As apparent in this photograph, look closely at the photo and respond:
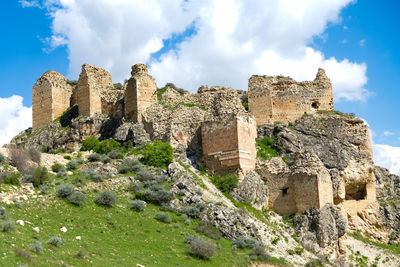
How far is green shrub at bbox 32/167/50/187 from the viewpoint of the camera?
84.9ft

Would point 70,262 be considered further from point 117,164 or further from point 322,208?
point 322,208

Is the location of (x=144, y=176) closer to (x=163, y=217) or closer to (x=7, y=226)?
(x=163, y=217)

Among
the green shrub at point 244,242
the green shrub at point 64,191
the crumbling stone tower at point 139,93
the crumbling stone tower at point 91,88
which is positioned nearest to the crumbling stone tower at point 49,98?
the crumbling stone tower at point 91,88

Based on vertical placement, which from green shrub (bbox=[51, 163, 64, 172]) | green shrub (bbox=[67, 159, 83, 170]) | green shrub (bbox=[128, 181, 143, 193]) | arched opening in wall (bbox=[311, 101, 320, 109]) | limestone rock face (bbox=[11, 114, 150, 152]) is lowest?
green shrub (bbox=[128, 181, 143, 193])

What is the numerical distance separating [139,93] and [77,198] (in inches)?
517

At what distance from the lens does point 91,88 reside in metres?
39.3

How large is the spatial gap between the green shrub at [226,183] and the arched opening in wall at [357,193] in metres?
8.28

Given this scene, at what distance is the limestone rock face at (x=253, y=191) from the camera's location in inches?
1231

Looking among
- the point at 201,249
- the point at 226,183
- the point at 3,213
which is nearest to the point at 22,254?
the point at 3,213

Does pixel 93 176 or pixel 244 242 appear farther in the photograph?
pixel 93 176

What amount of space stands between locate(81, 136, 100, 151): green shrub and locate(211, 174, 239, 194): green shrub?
8526 millimetres

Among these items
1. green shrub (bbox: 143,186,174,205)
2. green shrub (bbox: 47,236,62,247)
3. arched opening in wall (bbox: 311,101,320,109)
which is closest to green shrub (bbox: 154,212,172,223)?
green shrub (bbox: 143,186,174,205)

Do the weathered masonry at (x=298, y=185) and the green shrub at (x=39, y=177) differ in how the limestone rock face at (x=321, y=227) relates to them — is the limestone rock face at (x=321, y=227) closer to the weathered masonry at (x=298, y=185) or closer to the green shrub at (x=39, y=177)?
the weathered masonry at (x=298, y=185)

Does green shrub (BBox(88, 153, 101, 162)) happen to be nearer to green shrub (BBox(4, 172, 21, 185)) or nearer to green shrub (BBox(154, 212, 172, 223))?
green shrub (BBox(4, 172, 21, 185))
